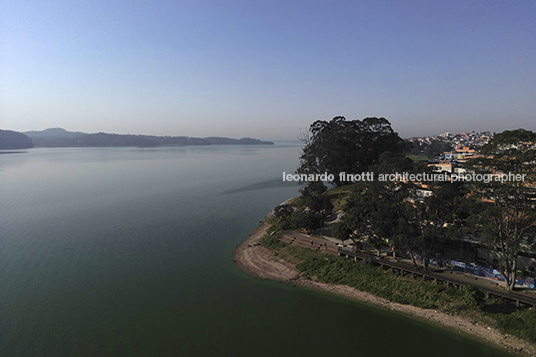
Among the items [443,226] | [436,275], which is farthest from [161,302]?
[443,226]

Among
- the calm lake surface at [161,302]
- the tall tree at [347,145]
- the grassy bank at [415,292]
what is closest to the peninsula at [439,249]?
the grassy bank at [415,292]

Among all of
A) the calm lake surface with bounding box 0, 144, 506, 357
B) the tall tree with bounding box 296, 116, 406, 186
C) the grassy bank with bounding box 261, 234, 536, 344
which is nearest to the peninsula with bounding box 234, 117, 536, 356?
the grassy bank with bounding box 261, 234, 536, 344

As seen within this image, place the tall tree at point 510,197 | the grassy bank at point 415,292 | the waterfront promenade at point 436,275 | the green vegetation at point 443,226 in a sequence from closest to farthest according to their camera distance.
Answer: the grassy bank at point 415,292
the tall tree at point 510,197
the green vegetation at point 443,226
the waterfront promenade at point 436,275

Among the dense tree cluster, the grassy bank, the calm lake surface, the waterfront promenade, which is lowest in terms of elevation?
the calm lake surface

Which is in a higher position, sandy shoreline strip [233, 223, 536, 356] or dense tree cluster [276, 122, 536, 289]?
dense tree cluster [276, 122, 536, 289]

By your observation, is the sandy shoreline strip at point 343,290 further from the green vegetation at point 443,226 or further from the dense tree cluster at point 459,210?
the dense tree cluster at point 459,210

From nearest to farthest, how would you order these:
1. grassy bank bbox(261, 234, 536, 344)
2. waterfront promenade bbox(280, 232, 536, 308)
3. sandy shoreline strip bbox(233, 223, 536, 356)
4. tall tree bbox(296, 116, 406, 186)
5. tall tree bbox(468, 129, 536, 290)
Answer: sandy shoreline strip bbox(233, 223, 536, 356)
grassy bank bbox(261, 234, 536, 344)
tall tree bbox(468, 129, 536, 290)
waterfront promenade bbox(280, 232, 536, 308)
tall tree bbox(296, 116, 406, 186)

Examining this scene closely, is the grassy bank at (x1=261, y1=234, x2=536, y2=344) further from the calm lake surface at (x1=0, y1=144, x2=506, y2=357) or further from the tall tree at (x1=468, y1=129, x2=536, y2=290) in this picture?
the tall tree at (x1=468, y1=129, x2=536, y2=290)
